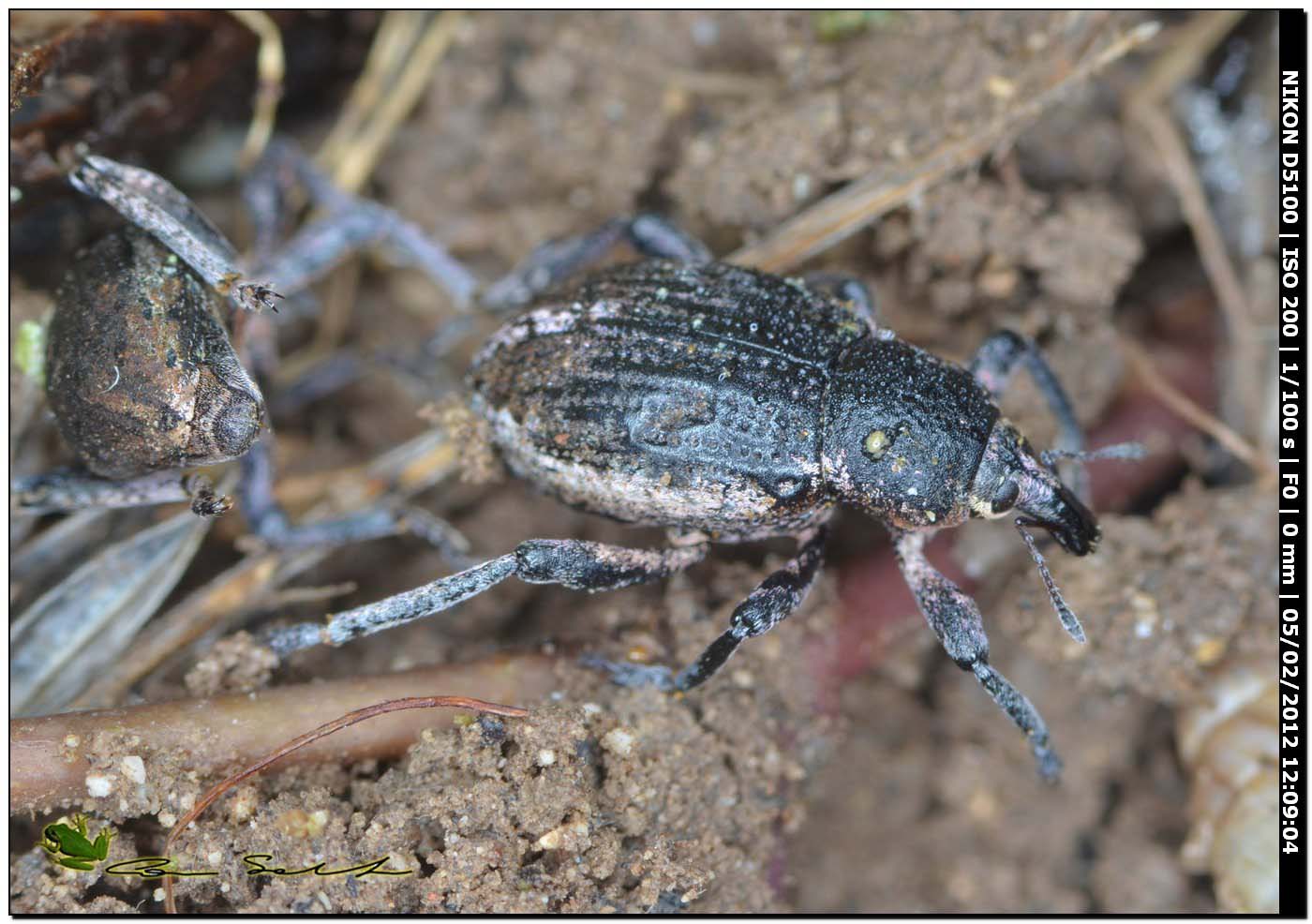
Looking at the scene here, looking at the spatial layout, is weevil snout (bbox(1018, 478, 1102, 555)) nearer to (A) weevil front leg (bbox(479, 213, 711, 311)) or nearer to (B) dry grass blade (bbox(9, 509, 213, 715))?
(A) weevil front leg (bbox(479, 213, 711, 311))

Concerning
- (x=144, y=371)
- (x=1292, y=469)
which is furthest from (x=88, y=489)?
(x=1292, y=469)

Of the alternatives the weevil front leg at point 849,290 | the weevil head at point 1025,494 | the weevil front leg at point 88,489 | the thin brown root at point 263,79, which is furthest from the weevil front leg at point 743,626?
the thin brown root at point 263,79

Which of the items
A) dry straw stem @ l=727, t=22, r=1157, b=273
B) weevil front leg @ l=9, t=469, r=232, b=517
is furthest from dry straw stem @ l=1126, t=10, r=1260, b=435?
weevil front leg @ l=9, t=469, r=232, b=517

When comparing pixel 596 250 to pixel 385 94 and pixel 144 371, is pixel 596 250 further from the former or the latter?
pixel 144 371

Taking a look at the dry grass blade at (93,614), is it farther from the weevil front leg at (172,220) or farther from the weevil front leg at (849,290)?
the weevil front leg at (849,290)

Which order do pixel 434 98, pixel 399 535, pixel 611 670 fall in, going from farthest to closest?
pixel 434 98
pixel 399 535
pixel 611 670

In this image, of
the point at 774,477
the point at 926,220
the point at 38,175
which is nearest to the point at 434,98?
the point at 38,175

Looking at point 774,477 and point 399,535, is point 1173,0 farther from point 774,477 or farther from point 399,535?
point 399,535
